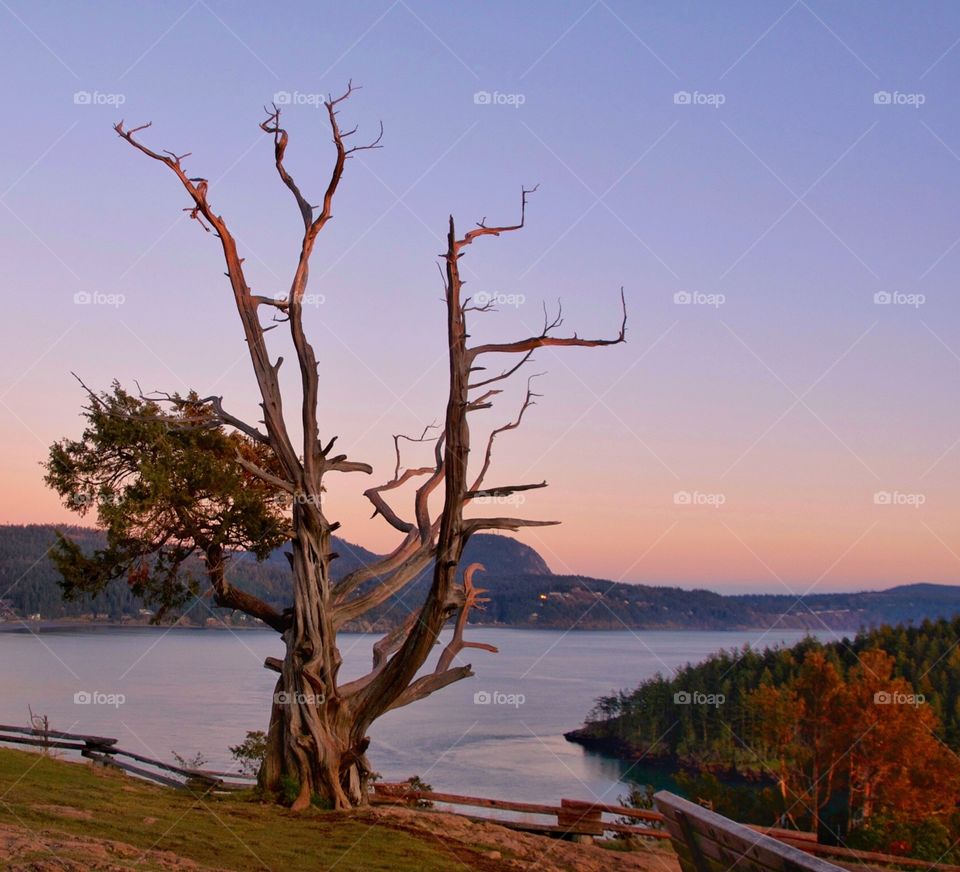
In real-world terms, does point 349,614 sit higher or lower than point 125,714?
higher

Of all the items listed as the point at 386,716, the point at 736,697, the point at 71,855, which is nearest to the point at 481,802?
the point at 71,855

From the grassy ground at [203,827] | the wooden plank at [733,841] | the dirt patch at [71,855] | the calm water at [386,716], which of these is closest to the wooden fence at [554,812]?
the grassy ground at [203,827]

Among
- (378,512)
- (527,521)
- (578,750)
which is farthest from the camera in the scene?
(578,750)

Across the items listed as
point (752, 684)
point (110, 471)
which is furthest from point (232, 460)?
point (752, 684)

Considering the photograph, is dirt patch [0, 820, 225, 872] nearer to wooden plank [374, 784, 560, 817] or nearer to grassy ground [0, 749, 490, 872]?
grassy ground [0, 749, 490, 872]

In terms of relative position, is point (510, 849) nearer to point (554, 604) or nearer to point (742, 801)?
point (742, 801)

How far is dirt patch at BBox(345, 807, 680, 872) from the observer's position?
9773 mm

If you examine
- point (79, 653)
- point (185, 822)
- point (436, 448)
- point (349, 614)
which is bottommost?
point (79, 653)

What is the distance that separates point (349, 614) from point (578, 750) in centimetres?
3951

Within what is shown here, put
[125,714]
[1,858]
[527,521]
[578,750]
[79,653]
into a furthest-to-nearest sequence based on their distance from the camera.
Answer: [79,653]
[578,750]
[125,714]
[527,521]
[1,858]

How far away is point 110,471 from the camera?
15.1m

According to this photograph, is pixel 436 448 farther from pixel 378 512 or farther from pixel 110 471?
pixel 110 471

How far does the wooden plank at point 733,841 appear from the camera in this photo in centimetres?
268

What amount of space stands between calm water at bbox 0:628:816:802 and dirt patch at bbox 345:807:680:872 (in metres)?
20.3
